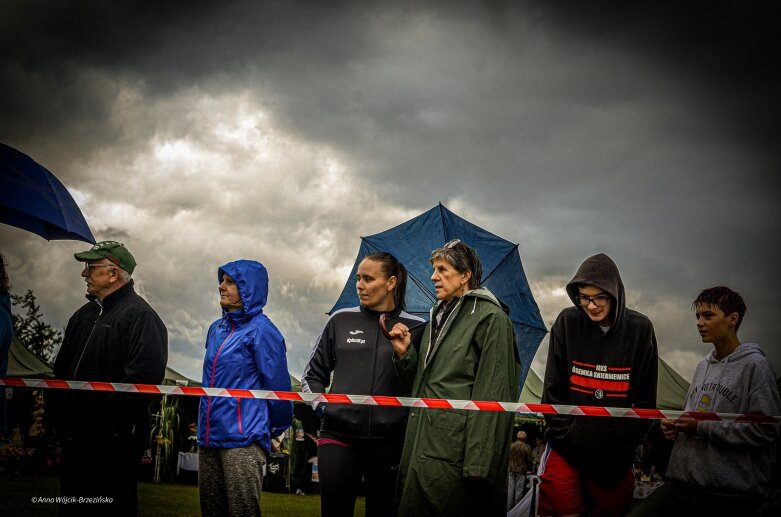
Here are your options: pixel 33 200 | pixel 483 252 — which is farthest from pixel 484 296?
pixel 483 252

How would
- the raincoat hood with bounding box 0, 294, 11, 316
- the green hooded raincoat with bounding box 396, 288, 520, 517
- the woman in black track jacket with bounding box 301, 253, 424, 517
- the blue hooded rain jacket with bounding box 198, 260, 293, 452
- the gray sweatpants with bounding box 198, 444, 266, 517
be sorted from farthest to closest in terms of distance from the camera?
the raincoat hood with bounding box 0, 294, 11, 316, the blue hooded rain jacket with bounding box 198, 260, 293, 452, the gray sweatpants with bounding box 198, 444, 266, 517, the woman in black track jacket with bounding box 301, 253, 424, 517, the green hooded raincoat with bounding box 396, 288, 520, 517

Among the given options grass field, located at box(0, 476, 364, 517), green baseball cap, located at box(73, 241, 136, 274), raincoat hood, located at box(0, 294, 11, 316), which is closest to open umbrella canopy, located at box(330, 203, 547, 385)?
grass field, located at box(0, 476, 364, 517)

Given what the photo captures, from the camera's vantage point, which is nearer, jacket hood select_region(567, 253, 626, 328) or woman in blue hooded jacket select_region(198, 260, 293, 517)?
jacket hood select_region(567, 253, 626, 328)

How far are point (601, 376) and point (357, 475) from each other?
158cm

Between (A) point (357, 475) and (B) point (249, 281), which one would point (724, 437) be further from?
(B) point (249, 281)

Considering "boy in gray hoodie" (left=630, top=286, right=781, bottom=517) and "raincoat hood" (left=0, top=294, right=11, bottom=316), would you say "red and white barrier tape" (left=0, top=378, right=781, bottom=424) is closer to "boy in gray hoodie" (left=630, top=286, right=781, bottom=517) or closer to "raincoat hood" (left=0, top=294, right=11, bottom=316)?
"boy in gray hoodie" (left=630, top=286, right=781, bottom=517)

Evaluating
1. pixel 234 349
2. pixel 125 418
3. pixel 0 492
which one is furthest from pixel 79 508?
pixel 0 492

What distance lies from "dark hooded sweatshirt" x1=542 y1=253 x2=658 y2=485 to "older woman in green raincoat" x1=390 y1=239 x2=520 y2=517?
425mm

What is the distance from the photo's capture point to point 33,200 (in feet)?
18.8

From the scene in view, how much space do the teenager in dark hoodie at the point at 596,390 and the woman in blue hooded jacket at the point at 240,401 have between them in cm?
179

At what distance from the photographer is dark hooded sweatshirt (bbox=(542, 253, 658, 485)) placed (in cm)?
378

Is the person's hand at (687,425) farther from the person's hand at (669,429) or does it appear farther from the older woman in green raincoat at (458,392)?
the older woman in green raincoat at (458,392)

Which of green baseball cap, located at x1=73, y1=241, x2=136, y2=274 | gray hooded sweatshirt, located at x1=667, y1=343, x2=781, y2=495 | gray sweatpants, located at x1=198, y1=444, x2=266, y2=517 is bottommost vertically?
gray sweatpants, located at x1=198, y1=444, x2=266, y2=517

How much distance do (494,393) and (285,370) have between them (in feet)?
5.80
